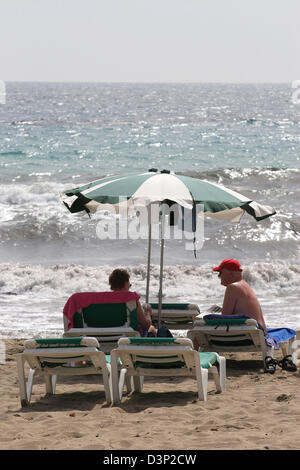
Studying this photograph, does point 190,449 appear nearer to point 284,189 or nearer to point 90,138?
point 284,189

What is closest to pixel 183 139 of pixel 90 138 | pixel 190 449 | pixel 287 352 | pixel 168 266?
pixel 90 138

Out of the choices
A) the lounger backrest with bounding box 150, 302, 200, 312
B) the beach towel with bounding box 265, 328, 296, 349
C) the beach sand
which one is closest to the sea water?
the lounger backrest with bounding box 150, 302, 200, 312

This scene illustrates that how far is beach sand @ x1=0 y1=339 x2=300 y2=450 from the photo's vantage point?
5176 mm

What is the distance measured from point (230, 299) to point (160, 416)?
7.12 ft

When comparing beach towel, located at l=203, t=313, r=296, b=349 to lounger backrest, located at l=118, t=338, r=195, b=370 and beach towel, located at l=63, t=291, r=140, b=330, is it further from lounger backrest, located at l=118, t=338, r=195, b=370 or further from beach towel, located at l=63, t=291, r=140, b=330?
lounger backrest, located at l=118, t=338, r=195, b=370

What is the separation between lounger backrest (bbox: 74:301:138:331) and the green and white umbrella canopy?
984 mm

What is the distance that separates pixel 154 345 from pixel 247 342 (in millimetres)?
1783

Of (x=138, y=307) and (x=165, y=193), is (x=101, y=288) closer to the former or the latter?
(x=138, y=307)

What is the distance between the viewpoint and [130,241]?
760 inches

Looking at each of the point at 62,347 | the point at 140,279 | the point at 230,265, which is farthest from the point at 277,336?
the point at 140,279

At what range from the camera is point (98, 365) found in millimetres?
6539

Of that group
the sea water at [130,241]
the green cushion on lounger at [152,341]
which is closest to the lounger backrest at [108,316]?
the green cushion on lounger at [152,341]

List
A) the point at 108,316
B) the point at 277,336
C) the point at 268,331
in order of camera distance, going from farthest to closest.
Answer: the point at 268,331 → the point at 277,336 → the point at 108,316

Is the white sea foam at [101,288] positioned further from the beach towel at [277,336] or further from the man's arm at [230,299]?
the man's arm at [230,299]
